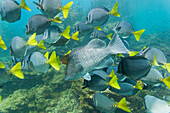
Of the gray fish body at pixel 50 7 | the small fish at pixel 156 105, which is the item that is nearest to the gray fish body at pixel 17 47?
the gray fish body at pixel 50 7

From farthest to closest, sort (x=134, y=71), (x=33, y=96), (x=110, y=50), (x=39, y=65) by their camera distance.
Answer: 1. (x=33, y=96)
2. (x=39, y=65)
3. (x=134, y=71)
4. (x=110, y=50)

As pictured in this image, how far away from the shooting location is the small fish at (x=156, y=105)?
210 centimetres

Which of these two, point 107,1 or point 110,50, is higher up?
point 107,1

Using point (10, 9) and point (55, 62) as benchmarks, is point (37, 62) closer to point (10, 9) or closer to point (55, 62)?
point (55, 62)

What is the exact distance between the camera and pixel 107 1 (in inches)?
883

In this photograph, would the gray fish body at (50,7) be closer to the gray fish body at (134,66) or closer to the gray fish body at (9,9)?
the gray fish body at (9,9)

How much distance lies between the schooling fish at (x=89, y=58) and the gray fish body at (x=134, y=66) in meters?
0.28

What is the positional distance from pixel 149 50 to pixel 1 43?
8.67ft

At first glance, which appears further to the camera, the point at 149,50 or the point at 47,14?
the point at 47,14

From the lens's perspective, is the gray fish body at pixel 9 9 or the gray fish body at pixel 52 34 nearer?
the gray fish body at pixel 9 9

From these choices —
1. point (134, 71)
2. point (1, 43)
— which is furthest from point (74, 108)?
point (1, 43)

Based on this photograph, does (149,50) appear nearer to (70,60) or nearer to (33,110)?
(70,60)

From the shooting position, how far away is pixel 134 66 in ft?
4.94

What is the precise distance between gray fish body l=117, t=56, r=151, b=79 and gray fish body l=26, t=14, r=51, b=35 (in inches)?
72.5
